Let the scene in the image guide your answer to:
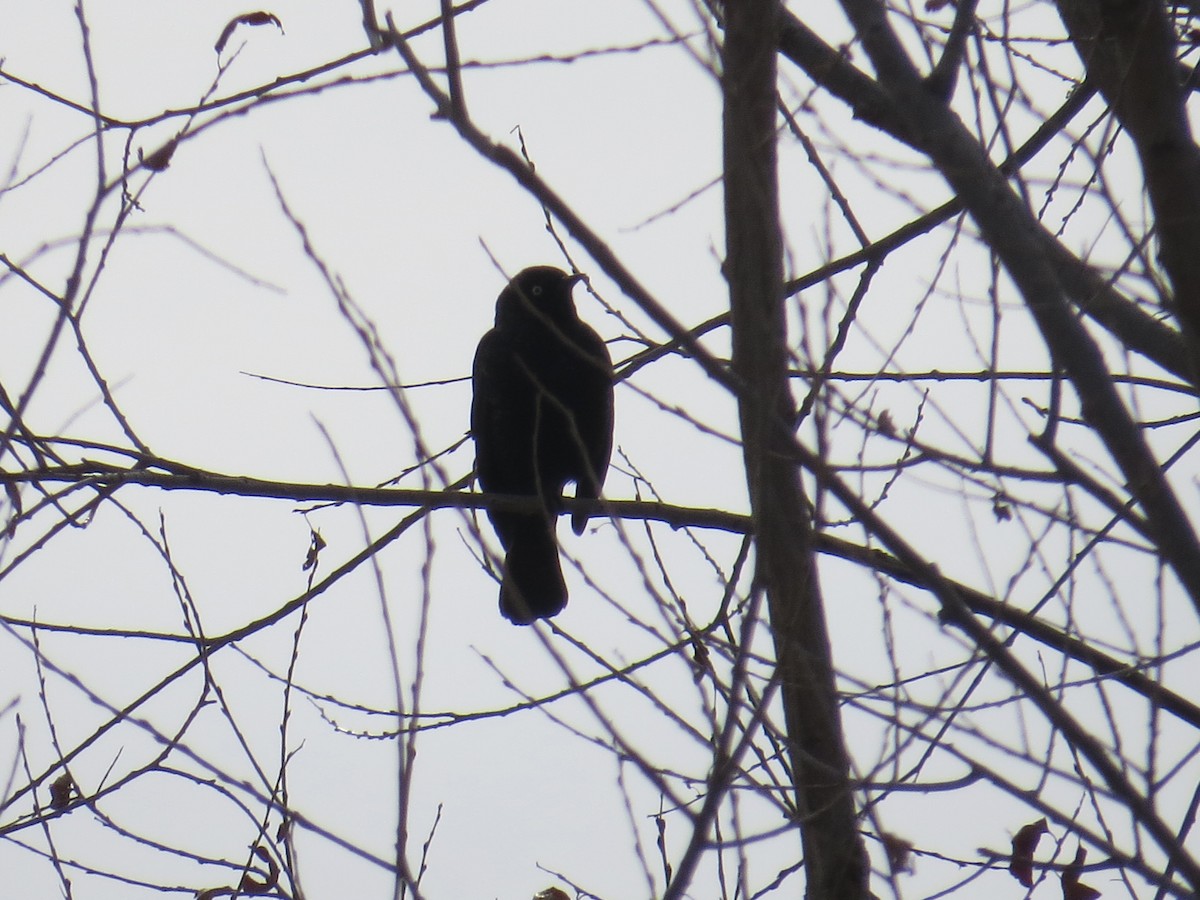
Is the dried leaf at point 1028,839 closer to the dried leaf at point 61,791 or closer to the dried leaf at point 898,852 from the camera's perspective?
the dried leaf at point 898,852

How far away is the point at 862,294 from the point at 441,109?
1225 millimetres

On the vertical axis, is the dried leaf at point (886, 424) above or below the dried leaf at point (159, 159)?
below

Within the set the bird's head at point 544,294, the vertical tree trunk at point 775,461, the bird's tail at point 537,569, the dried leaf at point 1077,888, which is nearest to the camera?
the vertical tree trunk at point 775,461

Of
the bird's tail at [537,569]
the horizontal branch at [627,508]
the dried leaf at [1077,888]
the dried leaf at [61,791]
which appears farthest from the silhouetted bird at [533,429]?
the dried leaf at [1077,888]

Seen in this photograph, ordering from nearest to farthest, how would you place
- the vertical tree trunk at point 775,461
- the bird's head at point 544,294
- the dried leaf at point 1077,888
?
the vertical tree trunk at point 775,461
the dried leaf at point 1077,888
the bird's head at point 544,294

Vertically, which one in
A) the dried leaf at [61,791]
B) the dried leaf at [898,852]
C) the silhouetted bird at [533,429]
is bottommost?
the dried leaf at [898,852]

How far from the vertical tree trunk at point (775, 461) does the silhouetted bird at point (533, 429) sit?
8.31ft

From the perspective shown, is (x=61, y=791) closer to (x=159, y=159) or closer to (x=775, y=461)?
(x=159, y=159)

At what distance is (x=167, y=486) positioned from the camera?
9.25 ft

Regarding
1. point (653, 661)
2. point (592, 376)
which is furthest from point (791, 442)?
point (592, 376)

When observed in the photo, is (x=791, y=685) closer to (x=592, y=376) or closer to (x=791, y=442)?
(x=791, y=442)

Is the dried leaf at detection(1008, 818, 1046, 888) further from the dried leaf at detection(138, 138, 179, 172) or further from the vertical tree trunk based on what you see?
the dried leaf at detection(138, 138, 179, 172)

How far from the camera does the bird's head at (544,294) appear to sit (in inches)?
198

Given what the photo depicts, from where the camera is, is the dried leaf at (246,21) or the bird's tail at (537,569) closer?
the dried leaf at (246,21)
